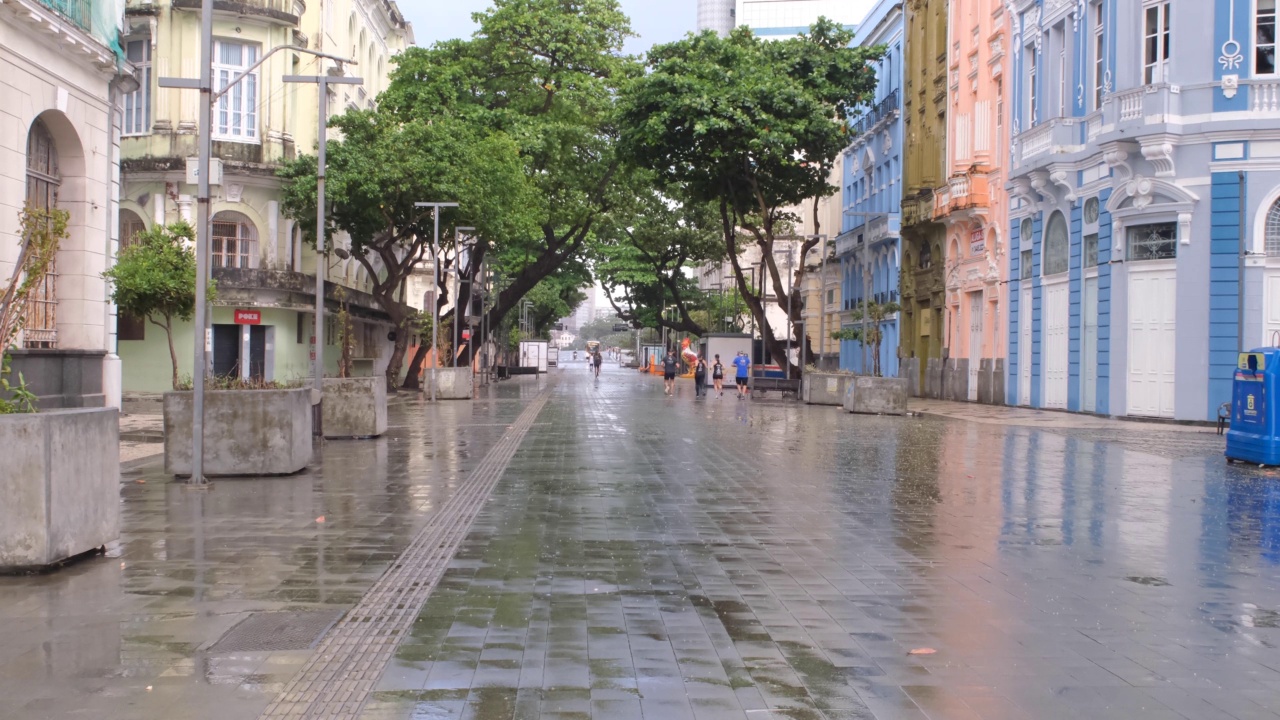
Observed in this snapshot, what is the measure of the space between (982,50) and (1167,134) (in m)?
14.4

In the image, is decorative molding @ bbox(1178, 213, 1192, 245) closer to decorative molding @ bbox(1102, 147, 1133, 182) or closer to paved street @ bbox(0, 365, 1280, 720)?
decorative molding @ bbox(1102, 147, 1133, 182)

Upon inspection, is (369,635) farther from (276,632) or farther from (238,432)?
(238,432)

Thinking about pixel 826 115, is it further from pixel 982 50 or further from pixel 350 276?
pixel 350 276

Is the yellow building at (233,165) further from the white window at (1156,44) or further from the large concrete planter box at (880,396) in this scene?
the white window at (1156,44)

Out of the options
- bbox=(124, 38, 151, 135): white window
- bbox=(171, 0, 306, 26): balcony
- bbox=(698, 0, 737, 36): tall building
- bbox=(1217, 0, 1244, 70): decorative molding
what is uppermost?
bbox=(698, 0, 737, 36): tall building

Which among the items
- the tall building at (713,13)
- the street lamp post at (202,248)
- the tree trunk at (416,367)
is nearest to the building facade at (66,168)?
the street lamp post at (202,248)

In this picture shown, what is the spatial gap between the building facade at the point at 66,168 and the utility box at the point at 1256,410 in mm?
17800

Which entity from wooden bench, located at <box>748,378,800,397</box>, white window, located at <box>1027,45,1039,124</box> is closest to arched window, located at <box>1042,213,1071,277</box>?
white window, located at <box>1027,45,1039,124</box>

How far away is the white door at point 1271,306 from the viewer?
2508 cm

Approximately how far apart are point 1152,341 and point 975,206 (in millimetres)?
11810

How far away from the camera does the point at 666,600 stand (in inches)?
288

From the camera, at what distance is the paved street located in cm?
536

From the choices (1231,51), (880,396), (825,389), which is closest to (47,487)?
(880,396)

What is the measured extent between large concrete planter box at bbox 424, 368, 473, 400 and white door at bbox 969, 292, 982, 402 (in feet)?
52.0
